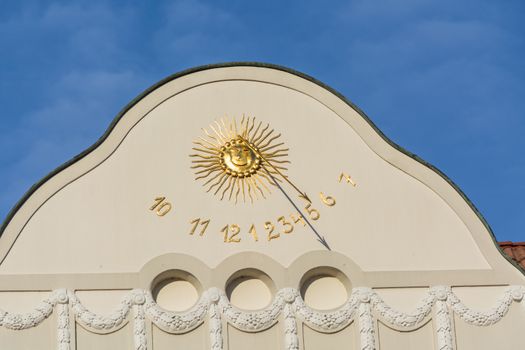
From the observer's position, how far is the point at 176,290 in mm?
26672

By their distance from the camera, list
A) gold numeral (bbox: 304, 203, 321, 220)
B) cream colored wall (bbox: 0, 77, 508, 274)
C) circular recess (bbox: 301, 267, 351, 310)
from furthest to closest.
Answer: gold numeral (bbox: 304, 203, 321, 220) < circular recess (bbox: 301, 267, 351, 310) < cream colored wall (bbox: 0, 77, 508, 274)

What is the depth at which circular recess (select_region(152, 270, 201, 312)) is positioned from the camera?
87.1 feet

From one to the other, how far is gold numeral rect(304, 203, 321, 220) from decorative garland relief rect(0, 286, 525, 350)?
0.97 metres

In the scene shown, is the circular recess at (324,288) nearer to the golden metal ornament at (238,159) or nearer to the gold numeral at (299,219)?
the gold numeral at (299,219)

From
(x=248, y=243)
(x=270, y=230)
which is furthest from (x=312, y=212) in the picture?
(x=248, y=243)

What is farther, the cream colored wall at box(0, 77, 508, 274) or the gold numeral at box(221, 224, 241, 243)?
the gold numeral at box(221, 224, 241, 243)

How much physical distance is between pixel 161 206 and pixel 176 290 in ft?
3.35

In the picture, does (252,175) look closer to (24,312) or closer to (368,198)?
(368,198)

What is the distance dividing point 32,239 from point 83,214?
0.68 m

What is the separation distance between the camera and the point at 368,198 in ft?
88.9

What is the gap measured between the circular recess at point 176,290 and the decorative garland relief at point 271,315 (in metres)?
0.19

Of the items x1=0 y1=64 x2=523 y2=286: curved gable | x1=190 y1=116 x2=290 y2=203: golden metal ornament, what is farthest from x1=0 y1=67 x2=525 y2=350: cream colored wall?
x1=190 y1=116 x2=290 y2=203: golden metal ornament

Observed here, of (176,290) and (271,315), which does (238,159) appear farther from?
(271,315)

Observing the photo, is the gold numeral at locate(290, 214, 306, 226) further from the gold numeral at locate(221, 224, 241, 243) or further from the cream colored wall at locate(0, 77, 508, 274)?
the gold numeral at locate(221, 224, 241, 243)
